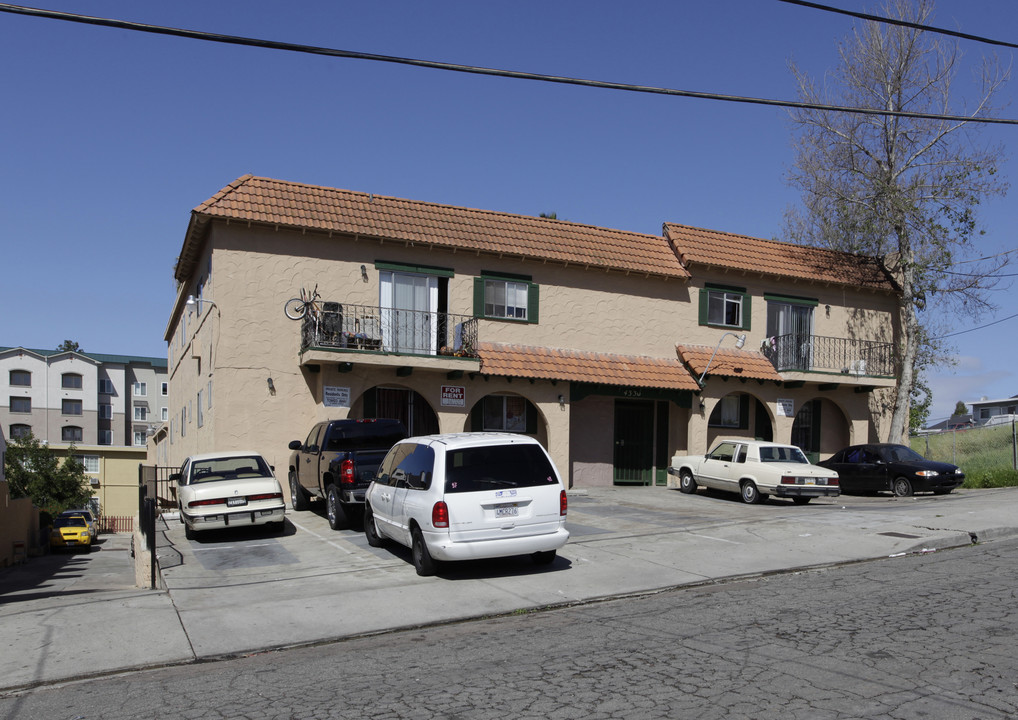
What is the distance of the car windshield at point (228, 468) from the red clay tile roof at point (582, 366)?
6.52m

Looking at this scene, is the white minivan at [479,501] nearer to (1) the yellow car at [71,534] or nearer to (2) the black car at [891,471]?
(2) the black car at [891,471]

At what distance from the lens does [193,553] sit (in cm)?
1347

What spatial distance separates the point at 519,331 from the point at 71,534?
885 inches

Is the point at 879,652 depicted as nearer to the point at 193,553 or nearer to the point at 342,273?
the point at 193,553

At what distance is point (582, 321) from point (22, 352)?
60099 mm

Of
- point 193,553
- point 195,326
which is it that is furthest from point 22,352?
point 193,553

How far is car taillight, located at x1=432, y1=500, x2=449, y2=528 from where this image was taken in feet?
33.8

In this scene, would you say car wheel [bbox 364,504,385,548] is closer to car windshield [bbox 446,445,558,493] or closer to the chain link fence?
car windshield [bbox 446,445,558,493]

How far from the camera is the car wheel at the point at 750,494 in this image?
19312 mm

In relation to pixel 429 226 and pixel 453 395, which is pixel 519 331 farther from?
pixel 429 226

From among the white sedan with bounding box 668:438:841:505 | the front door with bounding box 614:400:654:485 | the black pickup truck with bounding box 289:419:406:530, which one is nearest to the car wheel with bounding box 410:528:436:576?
the black pickup truck with bounding box 289:419:406:530

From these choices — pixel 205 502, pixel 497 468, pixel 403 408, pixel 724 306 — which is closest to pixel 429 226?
pixel 403 408

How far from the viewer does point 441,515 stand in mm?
10312

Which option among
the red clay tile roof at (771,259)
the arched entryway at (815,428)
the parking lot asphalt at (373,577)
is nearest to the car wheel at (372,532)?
the parking lot asphalt at (373,577)
